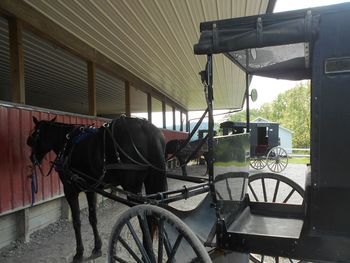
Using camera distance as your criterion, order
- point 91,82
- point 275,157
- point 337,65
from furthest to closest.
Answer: point 275,157 < point 91,82 < point 337,65

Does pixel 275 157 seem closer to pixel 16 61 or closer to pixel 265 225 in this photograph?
pixel 16 61

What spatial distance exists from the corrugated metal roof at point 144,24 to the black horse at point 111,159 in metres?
2.53

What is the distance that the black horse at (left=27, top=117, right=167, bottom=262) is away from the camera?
175 inches

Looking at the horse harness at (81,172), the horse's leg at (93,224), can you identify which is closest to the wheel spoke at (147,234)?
the horse harness at (81,172)

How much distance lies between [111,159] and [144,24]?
3.53 m

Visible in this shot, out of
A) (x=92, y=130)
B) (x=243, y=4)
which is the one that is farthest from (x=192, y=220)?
(x=243, y=4)

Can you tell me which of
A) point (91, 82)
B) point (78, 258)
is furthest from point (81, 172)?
point (91, 82)

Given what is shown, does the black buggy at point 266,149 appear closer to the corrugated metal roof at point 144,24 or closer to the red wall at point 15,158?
the corrugated metal roof at point 144,24

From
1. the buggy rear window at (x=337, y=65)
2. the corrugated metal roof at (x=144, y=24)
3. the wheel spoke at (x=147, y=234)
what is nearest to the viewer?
the buggy rear window at (x=337, y=65)

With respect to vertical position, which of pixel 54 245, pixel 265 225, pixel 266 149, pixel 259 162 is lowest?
pixel 259 162

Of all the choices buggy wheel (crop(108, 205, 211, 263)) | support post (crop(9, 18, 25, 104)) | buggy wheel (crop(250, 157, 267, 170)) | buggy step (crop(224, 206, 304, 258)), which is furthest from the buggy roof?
buggy wheel (crop(250, 157, 267, 170))

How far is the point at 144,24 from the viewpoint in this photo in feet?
22.9

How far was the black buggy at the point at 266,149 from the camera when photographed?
17.6 metres

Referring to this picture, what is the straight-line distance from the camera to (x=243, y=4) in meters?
6.35
